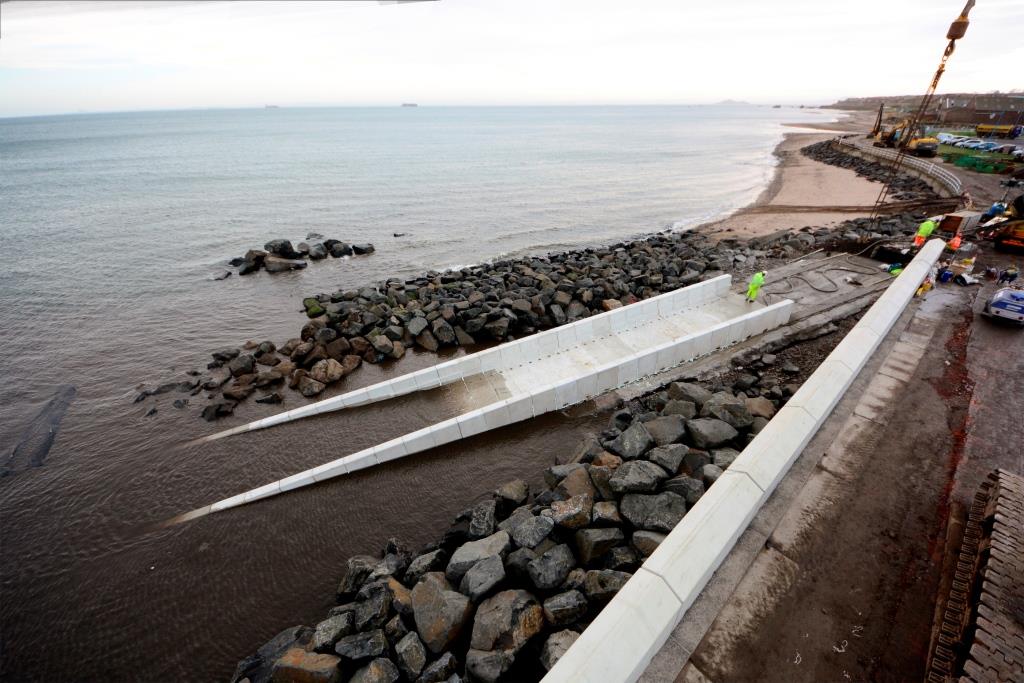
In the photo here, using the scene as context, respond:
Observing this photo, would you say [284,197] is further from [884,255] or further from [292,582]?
[884,255]

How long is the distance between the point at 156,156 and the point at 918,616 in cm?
10030

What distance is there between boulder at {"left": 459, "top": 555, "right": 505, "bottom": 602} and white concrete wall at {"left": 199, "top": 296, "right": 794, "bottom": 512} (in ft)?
13.4

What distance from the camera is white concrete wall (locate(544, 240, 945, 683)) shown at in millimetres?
3543

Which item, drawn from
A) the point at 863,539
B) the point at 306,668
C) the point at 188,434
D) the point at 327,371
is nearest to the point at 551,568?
the point at 306,668

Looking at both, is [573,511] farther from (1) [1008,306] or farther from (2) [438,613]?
(1) [1008,306]

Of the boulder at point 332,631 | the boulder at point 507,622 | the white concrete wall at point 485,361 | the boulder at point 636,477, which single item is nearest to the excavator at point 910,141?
the white concrete wall at point 485,361

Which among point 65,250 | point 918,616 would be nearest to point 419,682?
point 918,616

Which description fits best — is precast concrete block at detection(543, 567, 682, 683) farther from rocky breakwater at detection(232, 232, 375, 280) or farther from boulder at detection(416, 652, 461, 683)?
rocky breakwater at detection(232, 232, 375, 280)

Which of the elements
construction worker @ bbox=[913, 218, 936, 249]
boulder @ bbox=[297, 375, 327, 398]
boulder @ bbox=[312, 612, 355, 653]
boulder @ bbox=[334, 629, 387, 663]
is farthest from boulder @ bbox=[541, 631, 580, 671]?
construction worker @ bbox=[913, 218, 936, 249]

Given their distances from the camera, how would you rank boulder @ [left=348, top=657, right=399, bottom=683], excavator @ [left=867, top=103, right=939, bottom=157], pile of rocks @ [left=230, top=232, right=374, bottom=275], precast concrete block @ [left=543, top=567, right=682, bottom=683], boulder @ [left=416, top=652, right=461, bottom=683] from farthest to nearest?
excavator @ [left=867, top=103, right=939, bottom=157], pile of rocks @ [left=230, top=232, right=374, bottom=275], boulder @ [left=348, top=657, right=399, bottom=683], boulder @ [left=416, top=652, right=461, bottom=683], precast concrete block @ [left=543, top=567, right=682, bottom=683]

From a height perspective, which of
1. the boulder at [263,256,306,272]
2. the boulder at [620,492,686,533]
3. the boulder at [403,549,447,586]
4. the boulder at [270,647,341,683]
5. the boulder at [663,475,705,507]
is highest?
the boulder at [663,475,705,507]

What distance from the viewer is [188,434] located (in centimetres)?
1078

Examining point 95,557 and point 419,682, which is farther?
point 95,557

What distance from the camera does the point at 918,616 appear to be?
13.2 ft
